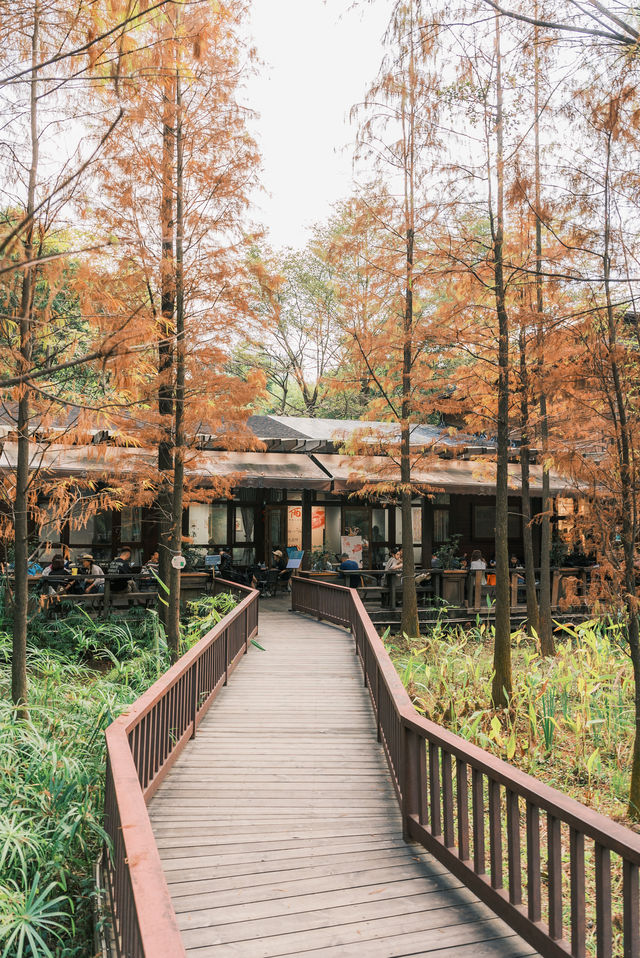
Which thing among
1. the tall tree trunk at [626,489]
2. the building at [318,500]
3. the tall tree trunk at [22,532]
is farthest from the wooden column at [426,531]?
the tall tree trunk at [22,532]

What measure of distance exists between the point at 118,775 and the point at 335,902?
4.56 ft

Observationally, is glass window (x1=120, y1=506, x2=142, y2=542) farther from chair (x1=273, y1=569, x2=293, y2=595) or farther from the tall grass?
the tall grass

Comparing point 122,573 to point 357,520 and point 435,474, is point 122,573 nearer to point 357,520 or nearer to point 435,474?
point 435,474

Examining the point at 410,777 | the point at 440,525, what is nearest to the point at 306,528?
the point at 440,525

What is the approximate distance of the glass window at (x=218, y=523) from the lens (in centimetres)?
1886

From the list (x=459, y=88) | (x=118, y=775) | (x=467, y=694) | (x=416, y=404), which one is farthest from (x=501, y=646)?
(x=459, y=88)

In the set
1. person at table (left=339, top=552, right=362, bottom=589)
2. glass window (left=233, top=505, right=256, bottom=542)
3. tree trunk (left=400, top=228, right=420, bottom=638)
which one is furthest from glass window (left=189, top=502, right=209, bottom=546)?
tree trunk (left=400, top=228, right=420, bottom=638)

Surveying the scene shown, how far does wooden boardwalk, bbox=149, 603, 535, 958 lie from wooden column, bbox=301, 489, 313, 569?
7.90 m

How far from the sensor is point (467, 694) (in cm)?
935

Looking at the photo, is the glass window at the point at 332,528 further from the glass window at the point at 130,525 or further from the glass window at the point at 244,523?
the glass window at the point at 130,525

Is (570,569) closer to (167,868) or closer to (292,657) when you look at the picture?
(292,657)

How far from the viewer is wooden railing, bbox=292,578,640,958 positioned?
2826mm

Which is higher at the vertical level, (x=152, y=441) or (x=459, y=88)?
(x=459, y=88)

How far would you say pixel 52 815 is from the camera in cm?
486
